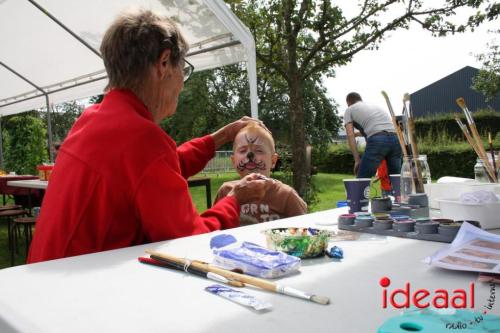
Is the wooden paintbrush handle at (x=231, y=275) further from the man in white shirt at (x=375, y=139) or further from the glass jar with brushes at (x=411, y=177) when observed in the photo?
the man in white shirt at (x=375, y=139)

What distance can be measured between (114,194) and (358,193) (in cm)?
86

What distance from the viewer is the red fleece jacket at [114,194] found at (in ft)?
4.66

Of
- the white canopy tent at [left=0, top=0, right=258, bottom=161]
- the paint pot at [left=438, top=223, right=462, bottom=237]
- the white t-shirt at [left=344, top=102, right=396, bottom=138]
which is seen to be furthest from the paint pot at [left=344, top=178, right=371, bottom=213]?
the white t-shirt at [left=344, top=102, right=396, bottom=138]

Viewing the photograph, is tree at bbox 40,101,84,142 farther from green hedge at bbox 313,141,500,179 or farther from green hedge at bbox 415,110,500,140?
green hedge at bbox 415,110,500,140

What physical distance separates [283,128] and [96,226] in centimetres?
1954

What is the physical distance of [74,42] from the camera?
7.16m

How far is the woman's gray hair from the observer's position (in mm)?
1696

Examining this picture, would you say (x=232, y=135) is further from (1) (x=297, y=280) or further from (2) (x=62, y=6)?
(2) (x=62, y=6)

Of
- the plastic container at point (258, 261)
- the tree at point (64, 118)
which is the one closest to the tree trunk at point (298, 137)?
the plastic container at point (258, 261)

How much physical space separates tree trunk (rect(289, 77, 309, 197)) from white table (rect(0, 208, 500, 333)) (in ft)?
22.1

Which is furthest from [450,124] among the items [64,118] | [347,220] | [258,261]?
[64,118]

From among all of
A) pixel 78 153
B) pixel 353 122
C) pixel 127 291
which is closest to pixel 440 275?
pixel 127 291

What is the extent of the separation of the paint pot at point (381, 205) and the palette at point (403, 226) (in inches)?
3.9

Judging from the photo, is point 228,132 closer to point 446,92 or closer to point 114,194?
point 114,194
